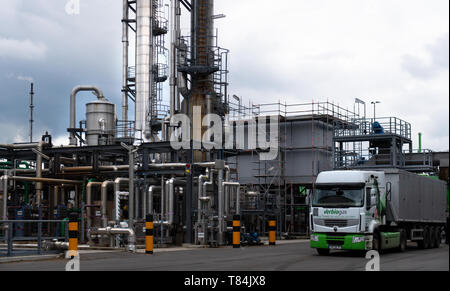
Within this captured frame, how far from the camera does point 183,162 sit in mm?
33562

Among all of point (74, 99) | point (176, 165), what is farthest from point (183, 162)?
point (74, 99)

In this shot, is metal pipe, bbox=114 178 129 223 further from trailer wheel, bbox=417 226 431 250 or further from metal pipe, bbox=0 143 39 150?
trailer wheel, bbox=417 226 431 250

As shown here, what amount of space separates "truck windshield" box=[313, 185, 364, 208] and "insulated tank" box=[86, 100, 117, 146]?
17692 mm

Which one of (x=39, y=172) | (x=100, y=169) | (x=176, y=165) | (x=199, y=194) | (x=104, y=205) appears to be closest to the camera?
(x=199, y=194)

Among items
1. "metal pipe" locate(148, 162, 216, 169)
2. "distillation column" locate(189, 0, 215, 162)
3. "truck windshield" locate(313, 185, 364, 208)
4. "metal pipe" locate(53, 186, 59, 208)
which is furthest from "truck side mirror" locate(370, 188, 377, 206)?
"metal pipe" locate(53, 186, 59, 208)

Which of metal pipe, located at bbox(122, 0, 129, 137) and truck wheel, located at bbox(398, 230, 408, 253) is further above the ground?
metal pipe, located at bbox(122, 0, 129, 137)

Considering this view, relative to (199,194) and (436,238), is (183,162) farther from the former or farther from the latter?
(436,238)

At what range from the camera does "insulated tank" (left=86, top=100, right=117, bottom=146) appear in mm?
37625

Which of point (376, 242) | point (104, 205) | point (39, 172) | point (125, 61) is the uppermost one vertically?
point (125, 61)

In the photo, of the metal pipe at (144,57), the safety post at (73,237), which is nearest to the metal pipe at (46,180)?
the metal pipe at (144,57)

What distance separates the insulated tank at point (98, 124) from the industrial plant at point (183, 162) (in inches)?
2.6

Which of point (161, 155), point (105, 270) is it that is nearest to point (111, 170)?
point (161, 155)

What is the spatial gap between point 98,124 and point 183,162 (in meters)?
6.88
